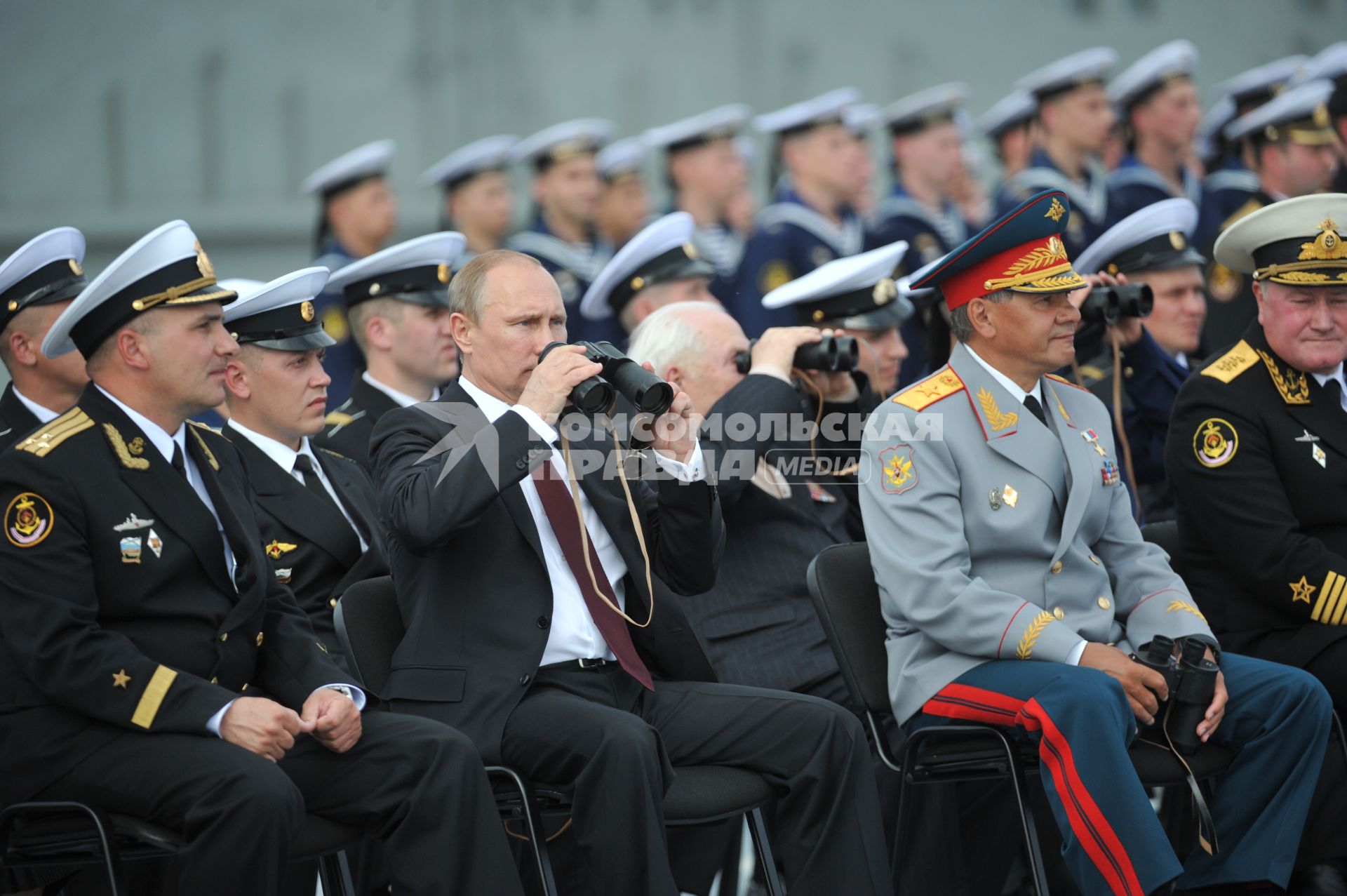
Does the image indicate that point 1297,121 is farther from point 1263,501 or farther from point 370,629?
point 370,629

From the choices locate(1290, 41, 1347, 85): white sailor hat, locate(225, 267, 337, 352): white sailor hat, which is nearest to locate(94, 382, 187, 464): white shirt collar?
locate(225, 267, 337, 352): white sailor hat

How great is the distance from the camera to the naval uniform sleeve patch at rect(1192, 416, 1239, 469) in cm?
359

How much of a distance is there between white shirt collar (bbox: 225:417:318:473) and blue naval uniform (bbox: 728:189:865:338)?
2975 millimetres

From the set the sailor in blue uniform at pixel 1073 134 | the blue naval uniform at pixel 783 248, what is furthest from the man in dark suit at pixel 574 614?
the sailor in blue uniform at pixel 1073 134

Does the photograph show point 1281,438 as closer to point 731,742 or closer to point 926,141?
point 731,742

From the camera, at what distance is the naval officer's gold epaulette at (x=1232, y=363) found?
12.1 feet

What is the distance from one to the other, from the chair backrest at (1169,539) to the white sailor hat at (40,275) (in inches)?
104

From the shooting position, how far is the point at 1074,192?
747 centimetres

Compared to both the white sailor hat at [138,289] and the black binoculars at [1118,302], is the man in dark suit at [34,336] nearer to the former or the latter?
the white sailor hat at [138,289]

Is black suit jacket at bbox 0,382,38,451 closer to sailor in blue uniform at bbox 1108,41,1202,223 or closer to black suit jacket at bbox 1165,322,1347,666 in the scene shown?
black suit jacket at bbox 1165,322,1347,666

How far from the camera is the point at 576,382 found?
2.85 metres

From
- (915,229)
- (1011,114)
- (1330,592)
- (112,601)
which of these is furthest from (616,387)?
(1011,114)

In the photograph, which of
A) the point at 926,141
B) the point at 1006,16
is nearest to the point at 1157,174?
the point at 926,141

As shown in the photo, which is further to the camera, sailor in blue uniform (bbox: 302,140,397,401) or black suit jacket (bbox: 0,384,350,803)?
sailor in blue uniform (bbox: 302,140,397,401)
